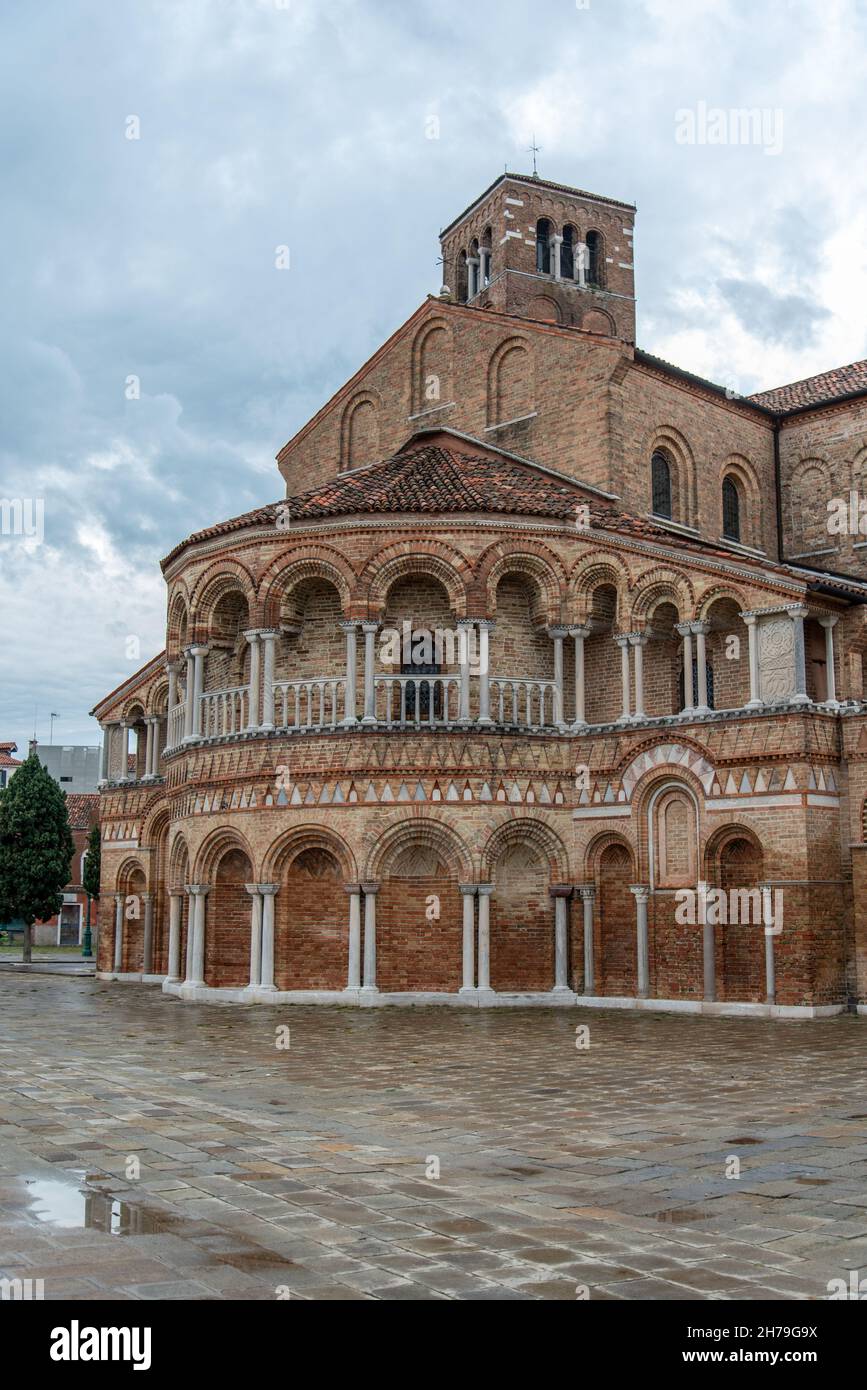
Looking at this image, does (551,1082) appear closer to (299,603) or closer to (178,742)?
(299,603)

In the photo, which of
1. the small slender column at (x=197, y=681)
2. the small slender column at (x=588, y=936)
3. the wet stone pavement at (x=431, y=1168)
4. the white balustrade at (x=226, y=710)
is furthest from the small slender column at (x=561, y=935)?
the small slender column at (x=197, y=681)

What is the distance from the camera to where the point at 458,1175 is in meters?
8.41

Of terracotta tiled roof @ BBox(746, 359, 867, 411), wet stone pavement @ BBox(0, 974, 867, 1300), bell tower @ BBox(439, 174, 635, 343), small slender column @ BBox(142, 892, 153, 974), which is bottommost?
wet stone pavement @ BBox(0, 974, 867, 1300)

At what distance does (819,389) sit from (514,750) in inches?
576

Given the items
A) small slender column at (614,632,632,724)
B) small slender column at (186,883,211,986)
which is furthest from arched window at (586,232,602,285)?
small slender column at (186,883,211,986)

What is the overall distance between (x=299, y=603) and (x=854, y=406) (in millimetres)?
14242

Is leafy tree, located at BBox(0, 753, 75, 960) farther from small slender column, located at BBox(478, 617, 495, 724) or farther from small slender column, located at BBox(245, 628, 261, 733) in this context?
small slender column, located at BBox(478, 617, 495, 724)

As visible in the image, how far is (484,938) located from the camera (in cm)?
2231

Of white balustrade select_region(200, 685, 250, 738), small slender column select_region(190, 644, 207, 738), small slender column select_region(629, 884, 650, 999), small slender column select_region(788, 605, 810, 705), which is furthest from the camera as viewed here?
small slender column select_region(190, 644, 207, 738)

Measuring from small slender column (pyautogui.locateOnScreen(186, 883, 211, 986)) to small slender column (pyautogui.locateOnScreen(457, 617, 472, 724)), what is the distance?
5.93m

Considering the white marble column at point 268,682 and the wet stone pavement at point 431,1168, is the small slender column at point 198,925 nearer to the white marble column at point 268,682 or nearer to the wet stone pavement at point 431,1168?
the white marble column at point 268,682

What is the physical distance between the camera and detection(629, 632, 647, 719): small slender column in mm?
22906

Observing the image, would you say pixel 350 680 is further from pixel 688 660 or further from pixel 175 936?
pixel 175 936

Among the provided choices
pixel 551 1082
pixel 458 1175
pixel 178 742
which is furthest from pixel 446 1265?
pixel 178 742
